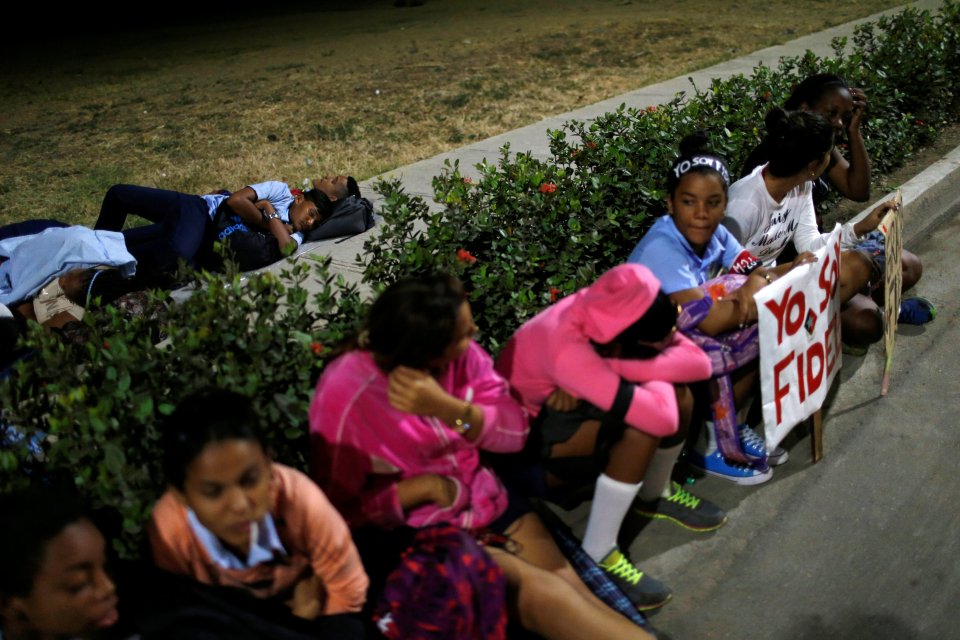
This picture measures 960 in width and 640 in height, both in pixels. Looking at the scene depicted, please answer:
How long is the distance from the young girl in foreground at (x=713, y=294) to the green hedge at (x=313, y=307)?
0.37 m

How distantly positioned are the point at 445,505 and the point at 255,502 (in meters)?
0.68

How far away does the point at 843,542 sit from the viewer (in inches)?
135

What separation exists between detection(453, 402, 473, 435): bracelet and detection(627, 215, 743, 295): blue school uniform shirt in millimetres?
1150

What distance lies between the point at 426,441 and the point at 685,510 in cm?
132

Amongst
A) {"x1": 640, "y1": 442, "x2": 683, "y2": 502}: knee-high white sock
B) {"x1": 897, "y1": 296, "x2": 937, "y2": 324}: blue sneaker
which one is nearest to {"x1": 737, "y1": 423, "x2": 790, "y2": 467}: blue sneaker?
{"x1": 640, "y1": 442, "x2": 683, "y2": 502}: knee-high white sock

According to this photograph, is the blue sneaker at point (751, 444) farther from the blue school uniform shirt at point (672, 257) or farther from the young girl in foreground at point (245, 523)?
the young girl in foreground at point (245, 523)

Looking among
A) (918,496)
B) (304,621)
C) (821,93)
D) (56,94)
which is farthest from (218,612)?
(56,94)

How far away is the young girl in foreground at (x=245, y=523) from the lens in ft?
7.26

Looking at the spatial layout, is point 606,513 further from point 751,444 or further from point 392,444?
point 751,444

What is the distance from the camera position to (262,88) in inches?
480

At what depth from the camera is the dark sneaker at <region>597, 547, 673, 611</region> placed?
311cm

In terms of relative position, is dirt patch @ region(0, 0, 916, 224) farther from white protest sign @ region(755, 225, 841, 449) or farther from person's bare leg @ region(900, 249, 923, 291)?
white protest sign @ region(755, 225, 841, 449)

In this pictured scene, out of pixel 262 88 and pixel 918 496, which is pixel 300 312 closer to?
pixel 918 496

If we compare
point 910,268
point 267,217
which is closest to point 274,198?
point 267,217
